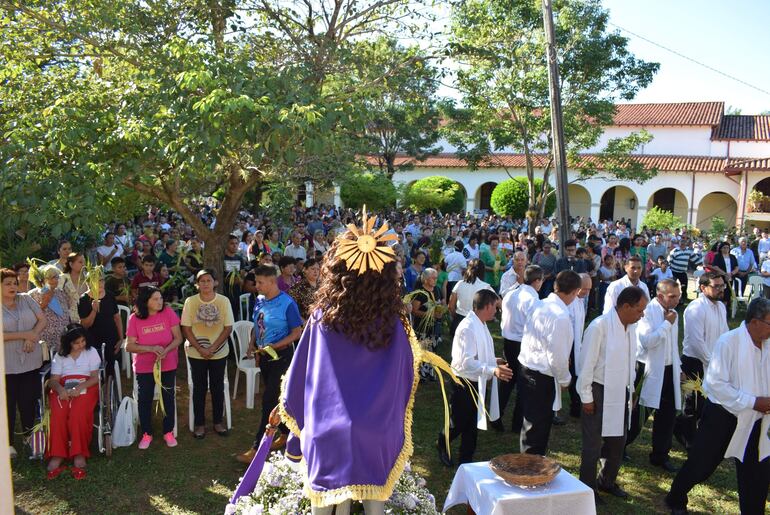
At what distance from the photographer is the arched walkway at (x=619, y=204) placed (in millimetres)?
36938

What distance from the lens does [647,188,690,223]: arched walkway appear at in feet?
115

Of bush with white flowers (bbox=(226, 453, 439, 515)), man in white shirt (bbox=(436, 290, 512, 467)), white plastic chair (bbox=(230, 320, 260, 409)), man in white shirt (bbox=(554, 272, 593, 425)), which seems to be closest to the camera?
bush with white flowers (bbox=(226, 453, 439, 515))

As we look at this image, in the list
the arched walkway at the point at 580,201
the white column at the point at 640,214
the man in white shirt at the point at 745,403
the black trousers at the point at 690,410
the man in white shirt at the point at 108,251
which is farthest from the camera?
the arched walkway at the point at 580,201

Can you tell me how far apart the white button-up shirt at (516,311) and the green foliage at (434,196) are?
86.0 ft

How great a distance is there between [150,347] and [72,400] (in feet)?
2.46

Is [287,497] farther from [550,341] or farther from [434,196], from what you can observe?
[434,196]

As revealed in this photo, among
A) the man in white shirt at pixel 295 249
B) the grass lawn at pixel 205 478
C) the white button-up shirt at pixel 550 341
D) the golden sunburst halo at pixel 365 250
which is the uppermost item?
the golden sunburst halo at pixel 365 250

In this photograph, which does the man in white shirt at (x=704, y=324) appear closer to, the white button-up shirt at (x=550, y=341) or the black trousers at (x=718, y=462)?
the black trousers at (x=718, y=462)

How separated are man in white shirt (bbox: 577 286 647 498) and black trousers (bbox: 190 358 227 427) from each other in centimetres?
331

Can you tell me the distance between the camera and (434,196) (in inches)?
1298

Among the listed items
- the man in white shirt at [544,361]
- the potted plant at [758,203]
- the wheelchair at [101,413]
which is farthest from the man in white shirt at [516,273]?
the potted plant at [758,203]

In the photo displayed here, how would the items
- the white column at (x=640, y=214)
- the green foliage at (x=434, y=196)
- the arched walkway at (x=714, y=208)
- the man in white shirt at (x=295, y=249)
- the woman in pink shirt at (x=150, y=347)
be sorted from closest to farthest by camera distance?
the woman in pink shirt at (x=150, y=347) → the man in white shirt at (x=295, y=249) → the green foliage at (x=434, y=196) → the arched walkway at (x=714, y=208) → the white column at (x=640, y=214)

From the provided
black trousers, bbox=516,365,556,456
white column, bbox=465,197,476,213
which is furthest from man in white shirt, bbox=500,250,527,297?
white column, bbox=465,197,476,213

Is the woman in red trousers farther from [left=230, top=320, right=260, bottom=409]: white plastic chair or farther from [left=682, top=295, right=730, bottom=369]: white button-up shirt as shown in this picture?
[left=682, top=295, right=730, bottom=369]: white button-up shirt
